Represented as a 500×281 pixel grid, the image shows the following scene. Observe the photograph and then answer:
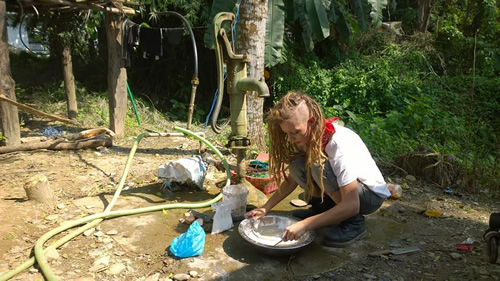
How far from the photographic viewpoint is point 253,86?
2.40 meters

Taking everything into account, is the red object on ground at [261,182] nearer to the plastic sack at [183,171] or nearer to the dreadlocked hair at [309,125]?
the plastic sack at [183,171]

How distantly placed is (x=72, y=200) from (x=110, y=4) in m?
2.85

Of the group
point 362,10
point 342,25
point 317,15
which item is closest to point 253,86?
point 317,15

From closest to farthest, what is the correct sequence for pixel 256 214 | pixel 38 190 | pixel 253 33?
pixel 256 214 → pixel 38 190 → pixel 253 33

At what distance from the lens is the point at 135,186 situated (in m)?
3.10

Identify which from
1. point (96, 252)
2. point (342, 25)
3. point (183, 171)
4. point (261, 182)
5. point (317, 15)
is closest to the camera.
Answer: point (96, 252)

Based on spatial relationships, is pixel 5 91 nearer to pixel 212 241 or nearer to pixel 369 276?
pixel 212 241

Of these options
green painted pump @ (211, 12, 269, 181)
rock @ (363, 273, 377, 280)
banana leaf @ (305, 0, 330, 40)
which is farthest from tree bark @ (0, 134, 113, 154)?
banana leaf @ (305, 0, 330, 40)

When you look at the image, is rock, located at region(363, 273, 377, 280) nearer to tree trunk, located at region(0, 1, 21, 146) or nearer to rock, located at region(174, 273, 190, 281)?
rock, located at region(174, 273, 190, 281)

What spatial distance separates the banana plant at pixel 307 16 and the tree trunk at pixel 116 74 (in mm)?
1332

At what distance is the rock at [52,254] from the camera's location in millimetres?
1967

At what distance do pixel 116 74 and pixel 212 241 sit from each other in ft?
11.6

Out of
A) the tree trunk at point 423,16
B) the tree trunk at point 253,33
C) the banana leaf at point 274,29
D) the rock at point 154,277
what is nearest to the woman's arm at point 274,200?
the rock at point 154,277

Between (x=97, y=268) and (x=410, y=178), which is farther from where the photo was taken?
(x=410, y=178)
